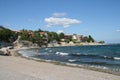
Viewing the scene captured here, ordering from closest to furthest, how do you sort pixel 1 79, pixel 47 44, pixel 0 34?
pixel 1 79, pixel 0 34, pixel 47 44

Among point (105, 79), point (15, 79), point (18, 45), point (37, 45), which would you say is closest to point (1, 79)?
point (15, 79)

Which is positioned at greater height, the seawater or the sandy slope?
the sandy slope

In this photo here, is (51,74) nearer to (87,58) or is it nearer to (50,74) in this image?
(50,74)

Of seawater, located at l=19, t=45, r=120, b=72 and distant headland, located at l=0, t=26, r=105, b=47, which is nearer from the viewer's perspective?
seawater, located at l=19, t=45, r=120, b=72

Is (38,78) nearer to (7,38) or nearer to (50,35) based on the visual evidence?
(7,38)

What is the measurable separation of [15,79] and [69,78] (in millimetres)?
3124

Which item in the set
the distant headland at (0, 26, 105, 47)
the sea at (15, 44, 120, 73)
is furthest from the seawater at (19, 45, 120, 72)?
the distant headland at (0, 26, 105, 47)

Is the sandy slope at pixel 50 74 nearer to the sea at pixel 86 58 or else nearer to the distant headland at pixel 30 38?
the sea at pixel 86 58

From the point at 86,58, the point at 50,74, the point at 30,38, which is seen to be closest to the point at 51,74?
the point at 50,74

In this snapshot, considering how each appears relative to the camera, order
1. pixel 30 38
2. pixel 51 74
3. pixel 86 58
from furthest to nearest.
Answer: pixel 30 38 → pixel 86 58 → pixel 51 74

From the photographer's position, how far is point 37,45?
166250 mm

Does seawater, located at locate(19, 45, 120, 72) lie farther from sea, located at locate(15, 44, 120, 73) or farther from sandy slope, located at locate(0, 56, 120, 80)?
sandy slope, located at locate(0, 56, 120, 80)

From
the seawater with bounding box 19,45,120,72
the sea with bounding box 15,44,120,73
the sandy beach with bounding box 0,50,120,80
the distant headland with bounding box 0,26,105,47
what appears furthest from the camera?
the distant headland with bounding box 0,26,105,47

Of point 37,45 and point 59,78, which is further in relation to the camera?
point 37,45
